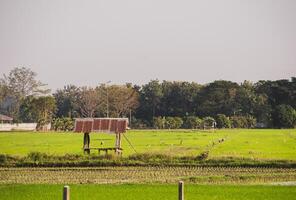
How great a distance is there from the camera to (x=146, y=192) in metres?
16.8

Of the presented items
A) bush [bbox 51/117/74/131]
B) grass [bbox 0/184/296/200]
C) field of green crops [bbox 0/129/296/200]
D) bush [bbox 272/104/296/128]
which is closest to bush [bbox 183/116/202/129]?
bush [bbox 272/104/296/128]

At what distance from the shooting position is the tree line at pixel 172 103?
283 ft

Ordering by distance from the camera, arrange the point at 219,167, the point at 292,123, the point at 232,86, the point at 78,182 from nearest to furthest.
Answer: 1. the point at 78,182
2. the point at 219,167
3. the point at 292,123
4. the point at 232,86

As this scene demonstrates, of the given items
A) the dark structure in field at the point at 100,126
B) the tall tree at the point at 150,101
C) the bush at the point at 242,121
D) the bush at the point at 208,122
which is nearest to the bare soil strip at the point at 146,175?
the dark structure in field at the point at 100,126

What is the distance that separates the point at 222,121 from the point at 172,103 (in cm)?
1430

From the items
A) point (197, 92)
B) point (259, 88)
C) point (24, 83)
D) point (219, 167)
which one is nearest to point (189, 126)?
point (197, 92)

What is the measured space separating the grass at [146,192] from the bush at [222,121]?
66.8 metres

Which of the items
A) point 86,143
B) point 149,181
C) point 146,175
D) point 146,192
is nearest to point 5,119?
point 86,143

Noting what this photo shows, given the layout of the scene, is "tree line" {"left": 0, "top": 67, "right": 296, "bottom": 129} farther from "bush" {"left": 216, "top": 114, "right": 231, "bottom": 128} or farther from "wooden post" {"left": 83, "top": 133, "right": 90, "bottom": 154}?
"wooden post" {"left": 83, "top": 133, "right": 90, "bottom": 154}

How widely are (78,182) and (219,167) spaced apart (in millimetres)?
8461

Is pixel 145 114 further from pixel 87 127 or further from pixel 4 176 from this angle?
pixel 4 176

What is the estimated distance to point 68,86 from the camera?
10562 centimetres

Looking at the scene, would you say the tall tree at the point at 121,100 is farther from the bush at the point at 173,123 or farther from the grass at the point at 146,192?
the grass at the point at 146,192

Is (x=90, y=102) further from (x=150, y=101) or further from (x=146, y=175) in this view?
(x=146, y=175)
